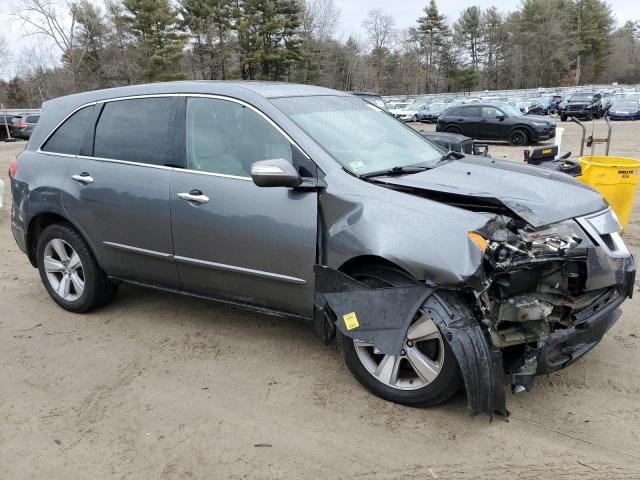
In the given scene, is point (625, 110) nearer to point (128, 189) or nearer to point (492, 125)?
point (492, 125)

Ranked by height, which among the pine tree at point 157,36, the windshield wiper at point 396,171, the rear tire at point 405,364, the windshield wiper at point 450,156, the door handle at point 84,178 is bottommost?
the rear tire at point 405,364

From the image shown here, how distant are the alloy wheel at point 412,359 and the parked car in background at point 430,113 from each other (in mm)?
33506

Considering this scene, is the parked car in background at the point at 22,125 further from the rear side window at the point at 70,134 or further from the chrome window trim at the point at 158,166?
the chrome window trim at the point at 158,166

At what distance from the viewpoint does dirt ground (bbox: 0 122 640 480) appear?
2.64 meters

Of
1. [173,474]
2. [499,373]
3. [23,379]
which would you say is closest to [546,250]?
[499,373]

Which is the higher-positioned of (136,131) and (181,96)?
(181,96)

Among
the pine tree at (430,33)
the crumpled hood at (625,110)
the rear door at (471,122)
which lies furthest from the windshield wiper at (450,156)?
the pine tree at (430,33)

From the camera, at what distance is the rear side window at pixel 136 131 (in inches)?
150

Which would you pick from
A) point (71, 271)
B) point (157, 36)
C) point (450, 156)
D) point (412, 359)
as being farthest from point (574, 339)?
point (157, 36)

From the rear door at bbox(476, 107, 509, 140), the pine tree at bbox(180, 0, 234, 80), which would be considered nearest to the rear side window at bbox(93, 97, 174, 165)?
the rear door at bbox(476, 107, 509, 140)

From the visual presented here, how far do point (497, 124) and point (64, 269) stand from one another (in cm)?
1861

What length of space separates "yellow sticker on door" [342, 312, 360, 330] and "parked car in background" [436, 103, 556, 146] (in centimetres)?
1853

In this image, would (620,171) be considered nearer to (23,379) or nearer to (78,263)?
(78,263)

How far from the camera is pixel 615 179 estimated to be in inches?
235
